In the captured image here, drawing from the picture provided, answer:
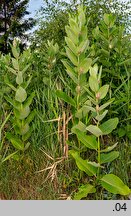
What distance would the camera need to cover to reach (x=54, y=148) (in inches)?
110

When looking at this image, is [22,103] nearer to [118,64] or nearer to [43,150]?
[43,150]

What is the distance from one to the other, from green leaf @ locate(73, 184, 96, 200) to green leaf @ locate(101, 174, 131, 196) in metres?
0.10

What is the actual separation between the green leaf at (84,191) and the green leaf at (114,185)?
10 cm

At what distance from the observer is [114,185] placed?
237 centimetres

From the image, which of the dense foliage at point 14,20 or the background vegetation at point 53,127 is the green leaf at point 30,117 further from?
the dense foliage at point 14,20

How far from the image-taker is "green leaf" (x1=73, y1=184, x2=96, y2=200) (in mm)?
2416

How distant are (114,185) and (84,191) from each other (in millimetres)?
169

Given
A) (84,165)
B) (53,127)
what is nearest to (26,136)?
(53,127)

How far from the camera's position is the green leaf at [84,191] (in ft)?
7.93

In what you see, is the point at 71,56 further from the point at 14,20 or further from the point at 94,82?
the point at 14,20

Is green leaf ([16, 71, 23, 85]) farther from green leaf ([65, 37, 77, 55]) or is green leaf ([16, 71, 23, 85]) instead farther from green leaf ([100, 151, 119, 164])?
green leaf ([100, 151, 119, 164])

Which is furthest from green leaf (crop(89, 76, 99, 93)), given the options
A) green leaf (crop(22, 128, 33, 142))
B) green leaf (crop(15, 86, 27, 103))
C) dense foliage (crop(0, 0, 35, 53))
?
dense foliage (crop(0, 0, 35, 53))

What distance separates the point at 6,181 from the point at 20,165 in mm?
172

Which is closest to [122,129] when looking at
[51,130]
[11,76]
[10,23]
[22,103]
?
[51,130]
